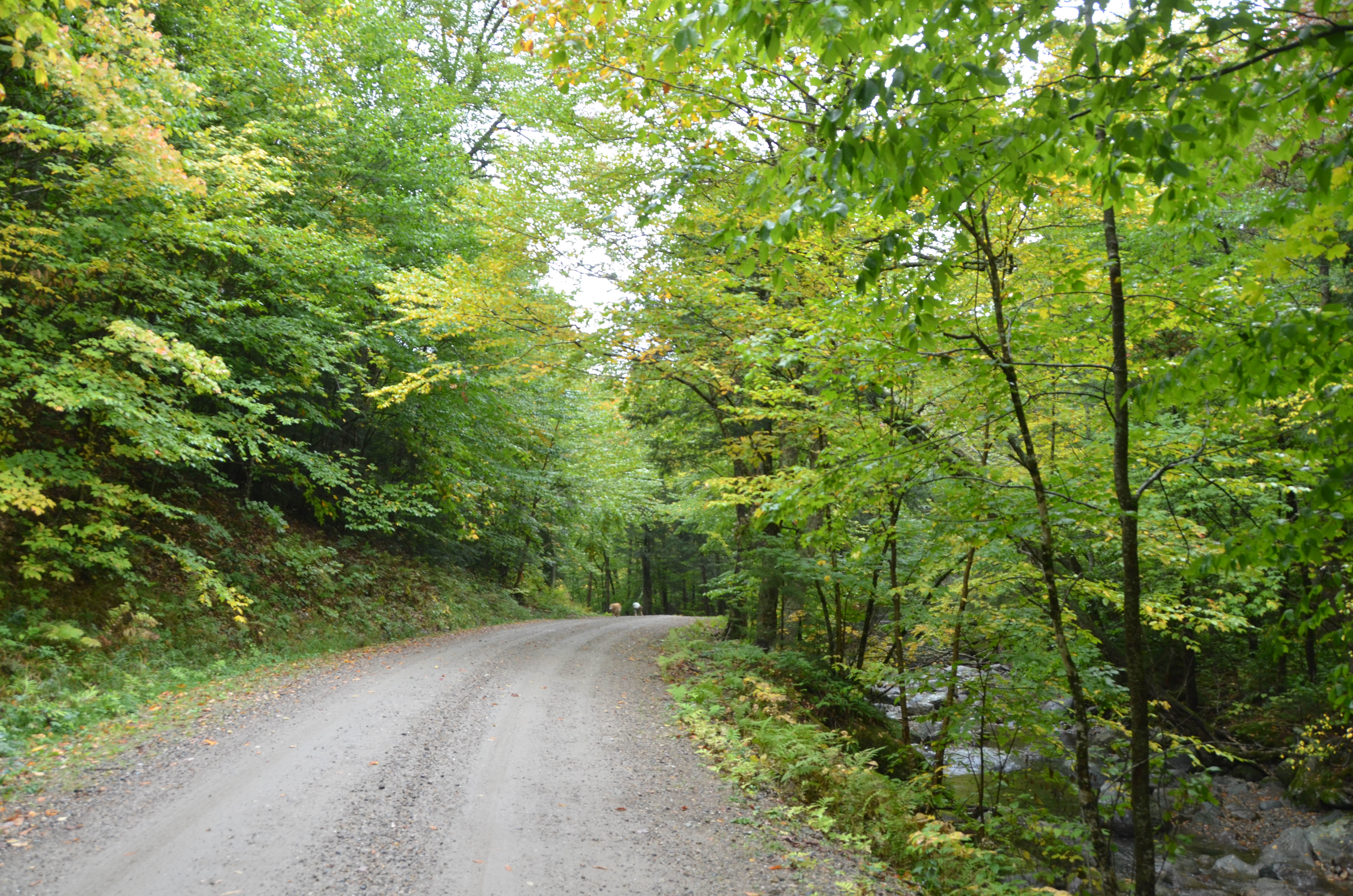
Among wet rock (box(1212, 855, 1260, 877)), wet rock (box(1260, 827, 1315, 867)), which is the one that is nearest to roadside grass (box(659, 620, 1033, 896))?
wet rock (box(1212, 855, 1260, 877))

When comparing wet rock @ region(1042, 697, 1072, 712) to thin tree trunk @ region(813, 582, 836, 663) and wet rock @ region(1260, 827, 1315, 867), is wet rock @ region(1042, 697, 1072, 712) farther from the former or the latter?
thin tree trunk @ region(813, 582, 836, 663)

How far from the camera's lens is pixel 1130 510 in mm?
4469

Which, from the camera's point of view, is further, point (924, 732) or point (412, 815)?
point (924, 732)

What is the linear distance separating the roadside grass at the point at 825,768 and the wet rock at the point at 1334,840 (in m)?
5.44

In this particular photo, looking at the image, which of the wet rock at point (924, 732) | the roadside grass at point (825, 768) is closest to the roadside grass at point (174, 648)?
the roadside grass at point (825, 768)

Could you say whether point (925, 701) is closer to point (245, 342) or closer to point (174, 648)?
point (174, 648)

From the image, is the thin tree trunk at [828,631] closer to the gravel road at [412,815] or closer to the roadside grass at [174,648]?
the gravel road at [412,815]

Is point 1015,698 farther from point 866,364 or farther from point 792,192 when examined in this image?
point 792,192

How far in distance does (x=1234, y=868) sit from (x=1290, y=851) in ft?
2.83

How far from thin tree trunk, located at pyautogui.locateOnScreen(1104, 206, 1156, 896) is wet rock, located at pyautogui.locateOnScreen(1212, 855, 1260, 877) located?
668 centimetres

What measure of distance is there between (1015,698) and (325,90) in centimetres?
1569

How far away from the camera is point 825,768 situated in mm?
6508

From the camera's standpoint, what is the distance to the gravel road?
14.3ft

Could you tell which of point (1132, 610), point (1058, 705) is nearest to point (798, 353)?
point (1132, 610)
